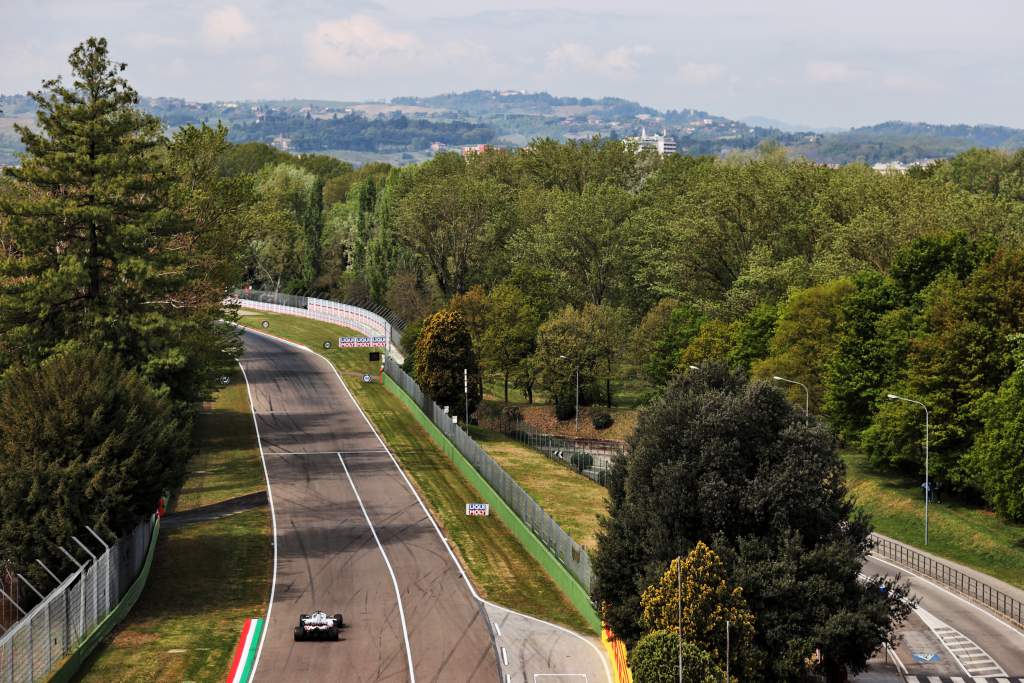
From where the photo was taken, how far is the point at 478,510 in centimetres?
6988

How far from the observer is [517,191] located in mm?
156625

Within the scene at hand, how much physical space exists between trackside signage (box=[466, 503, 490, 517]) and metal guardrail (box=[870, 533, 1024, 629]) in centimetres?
2001

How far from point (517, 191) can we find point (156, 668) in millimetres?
117133

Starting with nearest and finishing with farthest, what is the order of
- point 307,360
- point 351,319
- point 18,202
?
point 18,202 < point 307,360 < point 351,319

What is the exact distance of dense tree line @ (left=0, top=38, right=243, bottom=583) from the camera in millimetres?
49875

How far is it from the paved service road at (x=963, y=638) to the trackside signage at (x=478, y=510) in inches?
875

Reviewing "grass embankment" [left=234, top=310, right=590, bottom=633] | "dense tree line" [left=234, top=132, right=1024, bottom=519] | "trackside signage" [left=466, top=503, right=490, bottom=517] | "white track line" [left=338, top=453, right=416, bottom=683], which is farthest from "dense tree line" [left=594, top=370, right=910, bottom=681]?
"dense tree line" [left=234, top=132, right=1024, bottom=519]

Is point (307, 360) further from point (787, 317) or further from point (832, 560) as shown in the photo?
point (832, 560)

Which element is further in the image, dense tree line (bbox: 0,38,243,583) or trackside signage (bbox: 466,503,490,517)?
trackside signage (bbox: 466,503,490,517)

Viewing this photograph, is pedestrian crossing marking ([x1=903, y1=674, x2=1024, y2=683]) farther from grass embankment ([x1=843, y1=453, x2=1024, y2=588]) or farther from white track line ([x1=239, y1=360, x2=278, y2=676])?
white track line ([x1=239, y1=360, x2=278, y2=676])

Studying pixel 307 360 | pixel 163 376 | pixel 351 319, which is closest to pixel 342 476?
pixel 163 376

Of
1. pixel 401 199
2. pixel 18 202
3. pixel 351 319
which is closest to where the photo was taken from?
pixel 18 202

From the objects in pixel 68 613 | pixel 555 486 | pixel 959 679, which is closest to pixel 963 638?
pixel 959 679

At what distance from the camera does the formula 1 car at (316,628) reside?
47.6 m
